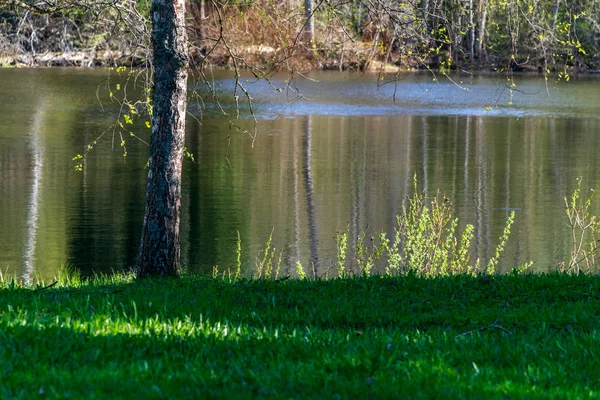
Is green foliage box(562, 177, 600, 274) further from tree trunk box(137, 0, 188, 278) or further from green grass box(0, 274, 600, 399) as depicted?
tree trunk box(137, 0, 188, 278)

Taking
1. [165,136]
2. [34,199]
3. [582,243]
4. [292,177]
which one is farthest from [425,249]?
[292,177]

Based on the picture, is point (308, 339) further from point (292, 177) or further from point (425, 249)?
point (292, 177)

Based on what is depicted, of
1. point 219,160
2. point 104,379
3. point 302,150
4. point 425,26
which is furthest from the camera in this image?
point 302,150

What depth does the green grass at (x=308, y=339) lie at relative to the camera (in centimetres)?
464

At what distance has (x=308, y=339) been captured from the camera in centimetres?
574

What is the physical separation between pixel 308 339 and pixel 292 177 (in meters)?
19.3

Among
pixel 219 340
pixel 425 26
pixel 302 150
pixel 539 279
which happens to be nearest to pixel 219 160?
pixel 302 150

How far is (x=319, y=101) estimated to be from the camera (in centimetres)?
4747

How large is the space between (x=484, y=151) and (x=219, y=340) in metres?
26.1

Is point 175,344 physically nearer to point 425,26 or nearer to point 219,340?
point 219,340

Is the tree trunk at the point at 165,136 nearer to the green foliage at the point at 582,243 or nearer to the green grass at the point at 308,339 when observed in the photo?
the green grass at the point at 308,339

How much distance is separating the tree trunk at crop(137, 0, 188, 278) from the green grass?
1294 mm

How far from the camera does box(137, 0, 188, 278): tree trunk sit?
941 centimetres

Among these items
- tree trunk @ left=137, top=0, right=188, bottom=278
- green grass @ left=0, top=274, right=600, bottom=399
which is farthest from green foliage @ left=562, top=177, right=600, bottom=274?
tree trunk @ left=137, top=0, right=188, bottom=278
